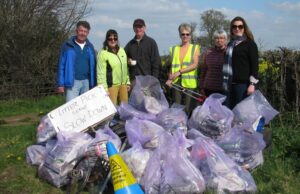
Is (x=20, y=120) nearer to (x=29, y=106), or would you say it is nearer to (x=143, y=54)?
(x=29, y=106)

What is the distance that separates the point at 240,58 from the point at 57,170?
2496mm

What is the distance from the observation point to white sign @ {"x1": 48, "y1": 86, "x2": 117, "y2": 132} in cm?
506

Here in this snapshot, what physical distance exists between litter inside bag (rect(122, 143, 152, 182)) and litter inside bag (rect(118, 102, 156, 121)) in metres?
0.69

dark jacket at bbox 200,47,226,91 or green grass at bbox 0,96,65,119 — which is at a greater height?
dark jacket at bbox 200,47,226,91

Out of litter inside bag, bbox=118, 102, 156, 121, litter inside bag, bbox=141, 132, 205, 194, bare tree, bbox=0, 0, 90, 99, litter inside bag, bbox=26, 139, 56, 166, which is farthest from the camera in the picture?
bare tree, bbox=0, 0, 90, 99

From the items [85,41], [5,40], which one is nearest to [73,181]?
[85,41]

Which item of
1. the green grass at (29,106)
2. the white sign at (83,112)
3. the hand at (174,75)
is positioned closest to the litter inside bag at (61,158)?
the white sign at (83,112)

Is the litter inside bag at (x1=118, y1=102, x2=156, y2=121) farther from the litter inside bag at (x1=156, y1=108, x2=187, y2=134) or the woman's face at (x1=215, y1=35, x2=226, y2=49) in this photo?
the woman's face at (x1=215, y1=35, x2=226, y2=49)

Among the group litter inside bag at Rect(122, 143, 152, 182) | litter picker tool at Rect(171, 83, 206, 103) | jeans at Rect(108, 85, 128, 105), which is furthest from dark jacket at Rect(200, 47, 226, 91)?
litter inside bag at Rect(122, 143, 152, 182)

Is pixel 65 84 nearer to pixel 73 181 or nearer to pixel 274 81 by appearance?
pixel 73 181

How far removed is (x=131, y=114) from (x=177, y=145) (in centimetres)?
101

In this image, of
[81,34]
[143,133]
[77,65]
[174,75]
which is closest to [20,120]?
[77,65]

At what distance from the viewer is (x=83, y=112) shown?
5.13 m

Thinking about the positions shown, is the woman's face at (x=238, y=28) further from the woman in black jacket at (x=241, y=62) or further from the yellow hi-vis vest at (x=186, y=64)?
the yellow hi-vis vest at (x=186, y=64)
